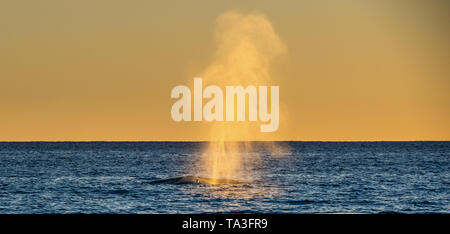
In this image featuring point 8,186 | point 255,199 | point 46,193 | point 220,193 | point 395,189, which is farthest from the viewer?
point 8,186

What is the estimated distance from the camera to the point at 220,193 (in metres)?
61.2

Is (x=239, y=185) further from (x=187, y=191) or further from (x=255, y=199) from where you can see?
(x=255, y=199)

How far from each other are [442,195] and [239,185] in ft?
63.7

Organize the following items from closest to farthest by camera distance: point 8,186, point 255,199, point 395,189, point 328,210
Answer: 1. point 328,210
2. point 255,199
3. point 395,189
4. point 8,186

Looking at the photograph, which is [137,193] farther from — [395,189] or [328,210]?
[395,189]

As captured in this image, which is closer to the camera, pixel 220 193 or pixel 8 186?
pixel 220 193
